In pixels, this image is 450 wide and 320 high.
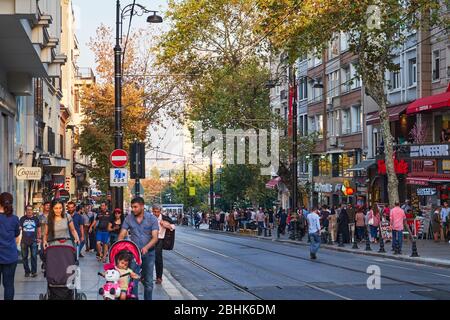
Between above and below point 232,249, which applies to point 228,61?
above

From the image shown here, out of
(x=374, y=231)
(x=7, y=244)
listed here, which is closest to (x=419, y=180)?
(x=374, y=231)

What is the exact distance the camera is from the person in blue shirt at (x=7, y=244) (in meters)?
14.1

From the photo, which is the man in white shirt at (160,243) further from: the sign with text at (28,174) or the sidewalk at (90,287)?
the sign with text at (28,174)

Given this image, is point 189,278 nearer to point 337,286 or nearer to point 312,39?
point 337,286

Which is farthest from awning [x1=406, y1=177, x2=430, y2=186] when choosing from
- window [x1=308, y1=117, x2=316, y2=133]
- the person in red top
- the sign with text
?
window [x1=308, y1=117, x2=316, y2=133]

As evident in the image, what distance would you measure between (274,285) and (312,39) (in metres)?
19.0

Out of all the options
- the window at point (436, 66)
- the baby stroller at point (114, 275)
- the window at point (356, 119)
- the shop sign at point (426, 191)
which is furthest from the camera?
the window at point (356, 119)

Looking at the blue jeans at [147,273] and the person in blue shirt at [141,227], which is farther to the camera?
the blue jeans at [147,273]

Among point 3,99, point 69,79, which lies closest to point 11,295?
point 3,99

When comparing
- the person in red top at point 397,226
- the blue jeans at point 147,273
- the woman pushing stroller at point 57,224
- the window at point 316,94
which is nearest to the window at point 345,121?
the window at point 316,94

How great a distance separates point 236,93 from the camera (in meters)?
52.2

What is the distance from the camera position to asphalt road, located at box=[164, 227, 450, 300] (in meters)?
17.4

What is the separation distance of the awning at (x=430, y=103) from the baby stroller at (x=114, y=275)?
91.7ft

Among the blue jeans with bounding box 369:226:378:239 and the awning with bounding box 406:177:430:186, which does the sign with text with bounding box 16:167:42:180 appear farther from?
the awning with bounding box 406:177:430:186
